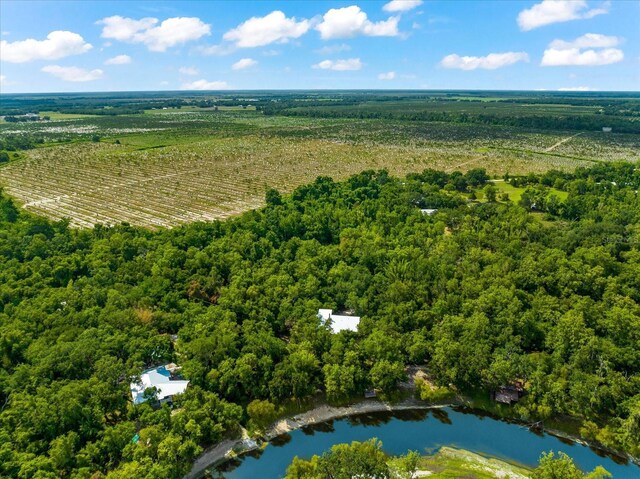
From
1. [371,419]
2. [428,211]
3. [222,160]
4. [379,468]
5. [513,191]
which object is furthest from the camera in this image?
[222,160]

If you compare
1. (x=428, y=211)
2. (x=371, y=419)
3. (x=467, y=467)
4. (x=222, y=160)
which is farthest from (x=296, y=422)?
(x=222, y=160)

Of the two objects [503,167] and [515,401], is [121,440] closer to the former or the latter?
[515,401]

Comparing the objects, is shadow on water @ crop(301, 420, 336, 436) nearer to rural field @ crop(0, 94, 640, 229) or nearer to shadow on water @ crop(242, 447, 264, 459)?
shadow on water @ crop(242, 447, 264, 459)

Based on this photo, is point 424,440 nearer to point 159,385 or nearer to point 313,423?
point 313,423

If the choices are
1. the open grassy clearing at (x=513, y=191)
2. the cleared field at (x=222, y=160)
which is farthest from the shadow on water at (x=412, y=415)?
the open grassy clearing at (x=513, y=191)

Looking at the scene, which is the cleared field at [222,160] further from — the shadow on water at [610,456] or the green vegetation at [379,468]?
the shadow on water at [610,456]

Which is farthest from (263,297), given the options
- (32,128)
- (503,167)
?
(32,128)

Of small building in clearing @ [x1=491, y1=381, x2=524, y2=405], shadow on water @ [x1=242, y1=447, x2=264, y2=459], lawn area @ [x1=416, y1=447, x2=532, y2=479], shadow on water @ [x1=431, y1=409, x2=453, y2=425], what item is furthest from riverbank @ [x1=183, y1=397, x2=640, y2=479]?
lawn area @ [x1=416, y1=447, x2=532, y2=479]
